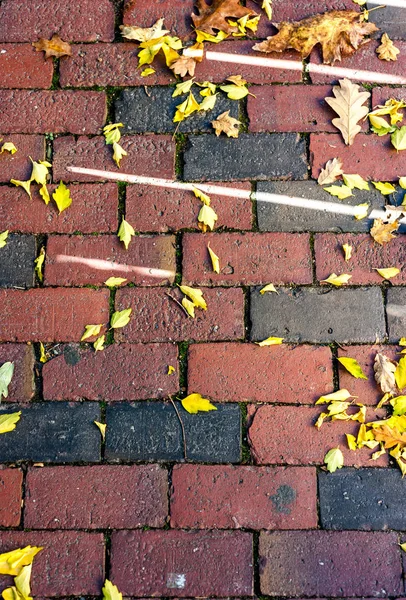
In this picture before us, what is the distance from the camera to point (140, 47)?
2.39 metres

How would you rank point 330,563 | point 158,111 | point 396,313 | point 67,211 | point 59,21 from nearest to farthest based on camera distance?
point 330,563 < point 396,313 < point 67,211 < point 158,111 < point 59,21

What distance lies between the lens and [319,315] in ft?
6.93

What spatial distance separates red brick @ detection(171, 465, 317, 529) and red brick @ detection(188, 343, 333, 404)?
24 cm

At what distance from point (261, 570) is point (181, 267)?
105cm

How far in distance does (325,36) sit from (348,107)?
320 millimetres

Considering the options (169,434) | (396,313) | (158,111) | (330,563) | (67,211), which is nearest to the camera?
(330,563)

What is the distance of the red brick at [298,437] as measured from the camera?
6.56 ft

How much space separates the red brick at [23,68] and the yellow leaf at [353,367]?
1.57 m

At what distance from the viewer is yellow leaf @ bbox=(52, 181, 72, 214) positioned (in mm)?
2217

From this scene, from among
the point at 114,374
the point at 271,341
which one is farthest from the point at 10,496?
the point at 271,341

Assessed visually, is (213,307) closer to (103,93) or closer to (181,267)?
(181,267)

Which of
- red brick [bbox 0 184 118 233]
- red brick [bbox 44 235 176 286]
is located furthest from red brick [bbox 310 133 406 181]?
red brick [bbox 0 184 118 233]

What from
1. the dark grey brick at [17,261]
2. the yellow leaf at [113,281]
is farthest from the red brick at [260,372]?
the dark grey brick at [17,261]

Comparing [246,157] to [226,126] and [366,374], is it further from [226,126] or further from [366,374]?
[366,374]
